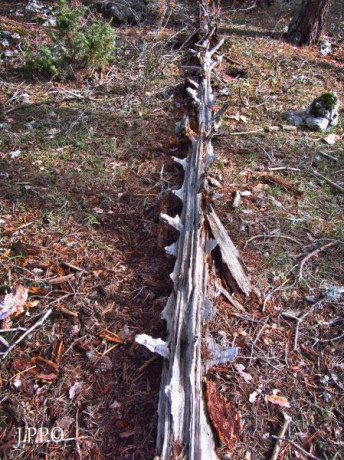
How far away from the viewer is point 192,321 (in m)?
2.28

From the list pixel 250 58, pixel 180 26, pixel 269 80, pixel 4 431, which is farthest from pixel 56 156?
pixel 180 26

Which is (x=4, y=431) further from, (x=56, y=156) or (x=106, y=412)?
(x=56, y=156)

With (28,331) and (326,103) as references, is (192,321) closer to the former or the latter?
(28,331)

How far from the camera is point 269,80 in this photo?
6230 mm

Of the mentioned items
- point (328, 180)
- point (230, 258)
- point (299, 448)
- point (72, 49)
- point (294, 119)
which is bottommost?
point (299, 448)

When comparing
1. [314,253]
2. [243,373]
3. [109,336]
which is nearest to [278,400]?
[243,373]

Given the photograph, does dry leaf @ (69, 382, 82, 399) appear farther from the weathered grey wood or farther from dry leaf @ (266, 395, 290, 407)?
the weathered grey wood

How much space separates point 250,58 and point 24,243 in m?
6.15

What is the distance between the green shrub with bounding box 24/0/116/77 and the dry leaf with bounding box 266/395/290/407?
17.0 feet

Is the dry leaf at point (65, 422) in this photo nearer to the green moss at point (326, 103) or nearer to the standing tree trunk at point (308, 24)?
the green moss at point (326, 103)

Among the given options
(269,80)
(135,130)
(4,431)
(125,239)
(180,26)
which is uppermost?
(180,26)

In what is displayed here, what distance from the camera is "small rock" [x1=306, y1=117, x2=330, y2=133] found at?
507 centimetres

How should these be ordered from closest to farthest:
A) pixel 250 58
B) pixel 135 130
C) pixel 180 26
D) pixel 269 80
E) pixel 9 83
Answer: pixel 135 130 < pixel 9 83 < pixel 269 80 < pixel 250 58 < pixel 180 26

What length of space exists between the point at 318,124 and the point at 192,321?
161 inches
